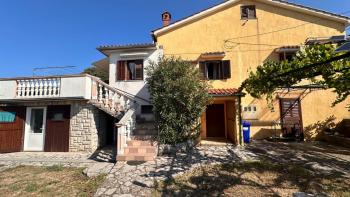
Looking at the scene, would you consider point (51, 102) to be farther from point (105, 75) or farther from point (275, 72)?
point (275, 72)

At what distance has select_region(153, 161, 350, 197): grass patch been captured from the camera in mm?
5586

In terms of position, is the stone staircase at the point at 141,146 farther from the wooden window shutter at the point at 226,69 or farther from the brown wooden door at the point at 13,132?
the brown wooden door at the point at 13,132

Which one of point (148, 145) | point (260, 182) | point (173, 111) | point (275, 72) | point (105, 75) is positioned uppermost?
point (105, 75)

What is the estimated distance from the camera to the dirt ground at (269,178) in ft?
18.5

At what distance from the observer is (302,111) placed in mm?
12414

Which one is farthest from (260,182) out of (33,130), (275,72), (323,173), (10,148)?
(10,148)

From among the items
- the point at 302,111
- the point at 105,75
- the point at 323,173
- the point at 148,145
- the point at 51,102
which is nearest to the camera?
the point at 323,173

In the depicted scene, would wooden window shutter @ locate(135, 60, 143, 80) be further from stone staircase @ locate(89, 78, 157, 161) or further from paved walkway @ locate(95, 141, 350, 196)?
paved walkway @ locate(95, 141, 350, 196)

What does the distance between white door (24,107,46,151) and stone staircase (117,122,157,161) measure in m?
5.87

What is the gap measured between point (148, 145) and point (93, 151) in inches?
152

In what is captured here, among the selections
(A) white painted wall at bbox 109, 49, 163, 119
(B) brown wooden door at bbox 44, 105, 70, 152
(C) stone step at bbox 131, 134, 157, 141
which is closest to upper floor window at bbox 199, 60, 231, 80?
(A) white painted wall at bbox 109, 49, 163, 119

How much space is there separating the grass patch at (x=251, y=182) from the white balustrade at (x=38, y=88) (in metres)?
8.20

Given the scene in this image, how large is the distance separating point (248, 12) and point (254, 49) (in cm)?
272

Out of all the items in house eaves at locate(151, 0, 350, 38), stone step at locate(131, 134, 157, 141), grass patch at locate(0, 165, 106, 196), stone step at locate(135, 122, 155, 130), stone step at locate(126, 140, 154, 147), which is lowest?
grass patch at locate(0, 165, 106, 196)
